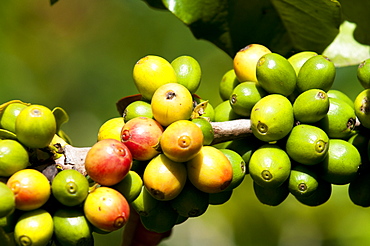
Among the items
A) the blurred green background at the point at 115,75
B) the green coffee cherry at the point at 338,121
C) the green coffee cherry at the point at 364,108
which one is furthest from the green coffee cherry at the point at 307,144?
the blurred green background at the point at 115,75

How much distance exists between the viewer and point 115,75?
591 cm

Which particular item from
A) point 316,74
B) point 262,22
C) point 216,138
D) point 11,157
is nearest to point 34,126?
point 11,157

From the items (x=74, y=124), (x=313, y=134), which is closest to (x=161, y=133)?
(x=313, y=134)

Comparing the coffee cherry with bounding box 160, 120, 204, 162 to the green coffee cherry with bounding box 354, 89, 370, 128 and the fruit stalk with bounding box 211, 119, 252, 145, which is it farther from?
the green coffee cherry with bounding box 354, 89, 370, 128

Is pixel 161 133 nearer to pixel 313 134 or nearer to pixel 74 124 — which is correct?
pixel 313 134

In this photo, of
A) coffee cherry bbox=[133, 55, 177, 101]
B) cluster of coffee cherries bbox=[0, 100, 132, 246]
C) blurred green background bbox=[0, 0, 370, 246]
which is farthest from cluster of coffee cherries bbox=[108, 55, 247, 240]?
blurred green background bbox=[0, 0, 370, 246]

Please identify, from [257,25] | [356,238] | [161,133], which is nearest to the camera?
[161,133]

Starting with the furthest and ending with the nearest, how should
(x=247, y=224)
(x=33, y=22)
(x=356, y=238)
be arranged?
(x=33, y=22) → (x=247, y=224) → (x=356, y=238)

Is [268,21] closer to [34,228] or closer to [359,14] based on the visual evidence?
[359,14]

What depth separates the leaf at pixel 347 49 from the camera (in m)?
3.13

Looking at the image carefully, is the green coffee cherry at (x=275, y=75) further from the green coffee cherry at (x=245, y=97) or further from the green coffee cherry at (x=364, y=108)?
the green coffee cherry at (x=364, y=108)

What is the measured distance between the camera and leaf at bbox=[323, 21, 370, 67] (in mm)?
3133

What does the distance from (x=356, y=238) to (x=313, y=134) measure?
2748 mm

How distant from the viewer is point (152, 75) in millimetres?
2098
